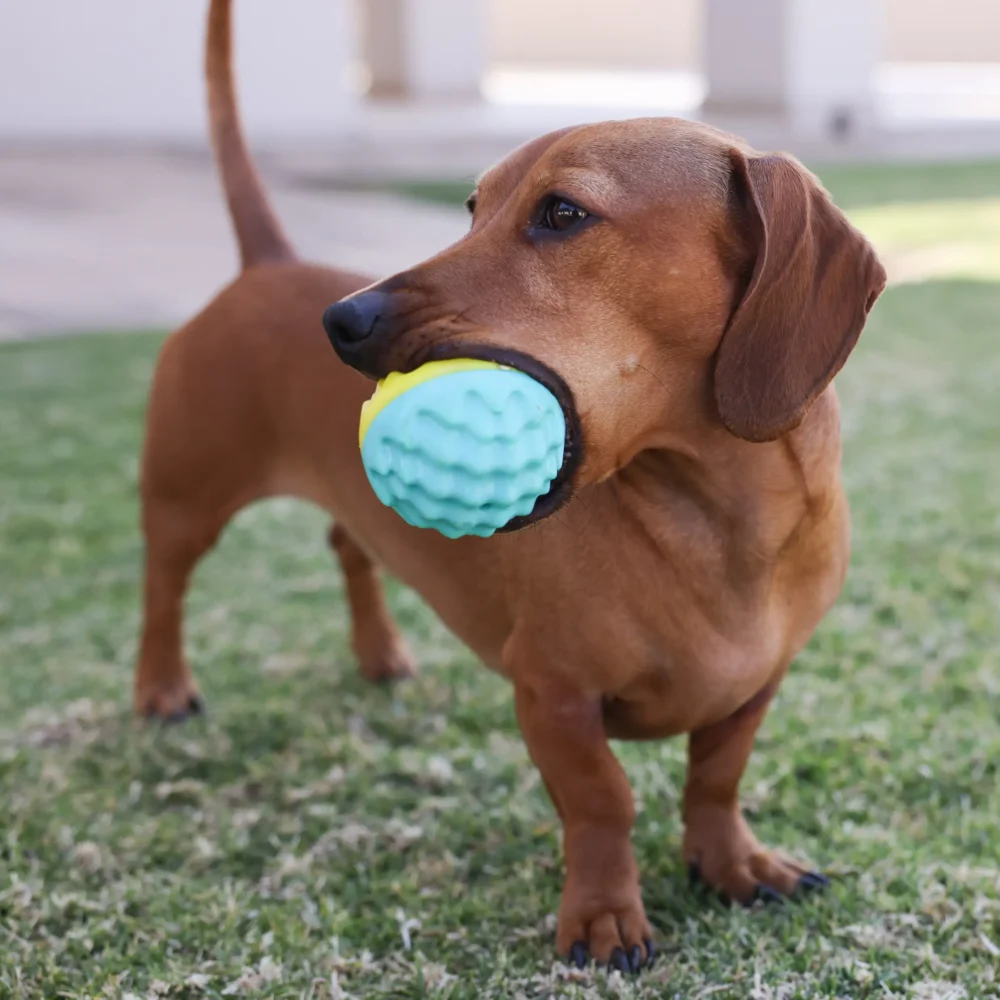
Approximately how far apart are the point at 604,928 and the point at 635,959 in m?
0.07

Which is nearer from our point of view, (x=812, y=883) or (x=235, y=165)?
(x=812, y=883)

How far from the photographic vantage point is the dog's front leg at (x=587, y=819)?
7.23 feet

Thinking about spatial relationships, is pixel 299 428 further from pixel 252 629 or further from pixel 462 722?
pixel 252 629

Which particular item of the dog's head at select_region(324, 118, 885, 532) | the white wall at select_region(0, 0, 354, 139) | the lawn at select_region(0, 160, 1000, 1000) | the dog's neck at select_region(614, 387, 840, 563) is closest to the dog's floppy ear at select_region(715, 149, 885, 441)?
the dog's head at select_region(324, 118, 885, 532)

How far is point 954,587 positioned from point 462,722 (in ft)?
5.32

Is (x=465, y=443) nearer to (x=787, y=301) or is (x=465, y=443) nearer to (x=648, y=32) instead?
(x=787, y=301)

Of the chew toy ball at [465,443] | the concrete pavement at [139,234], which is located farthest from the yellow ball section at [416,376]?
the concrete pavement at [139,234]

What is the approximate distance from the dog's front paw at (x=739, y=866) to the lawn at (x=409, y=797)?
0.06 meters

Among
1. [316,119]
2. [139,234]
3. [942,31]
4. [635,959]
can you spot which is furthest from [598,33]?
[635,959]

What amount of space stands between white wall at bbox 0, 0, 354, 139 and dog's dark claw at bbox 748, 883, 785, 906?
1500cm

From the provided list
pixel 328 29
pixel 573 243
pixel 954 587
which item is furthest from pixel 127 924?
pixel 328 29

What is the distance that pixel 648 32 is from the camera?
34781 millimetres

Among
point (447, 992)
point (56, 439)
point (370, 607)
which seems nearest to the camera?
point (447, 992)

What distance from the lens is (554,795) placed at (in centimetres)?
232
